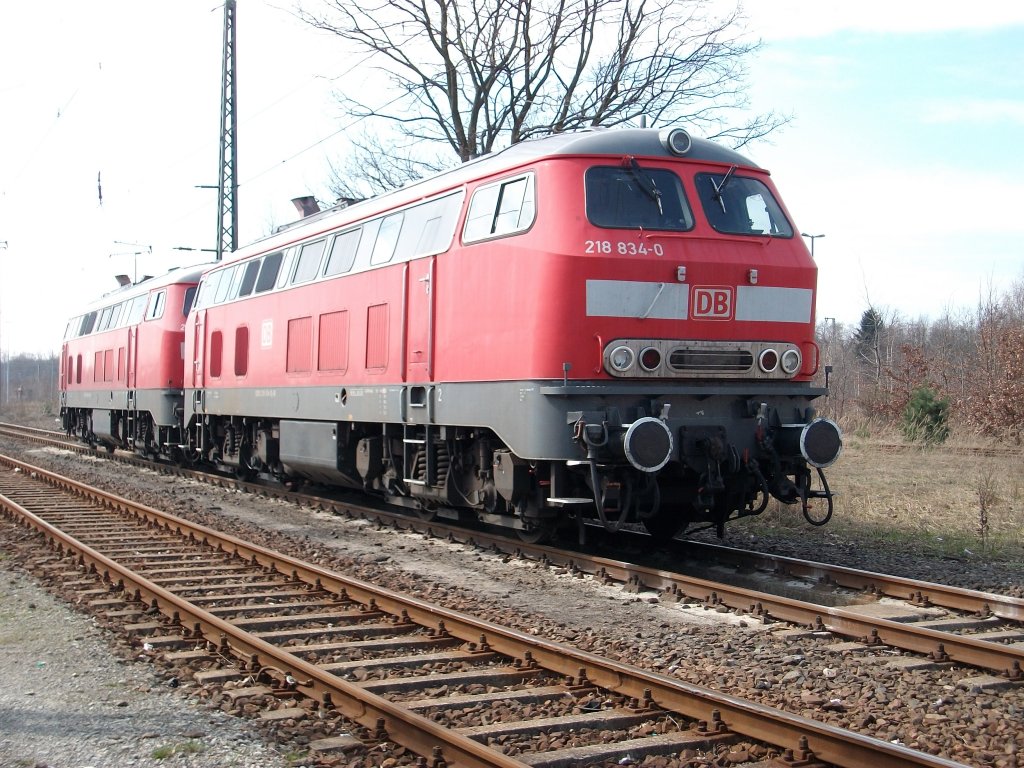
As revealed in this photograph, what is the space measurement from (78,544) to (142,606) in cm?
276

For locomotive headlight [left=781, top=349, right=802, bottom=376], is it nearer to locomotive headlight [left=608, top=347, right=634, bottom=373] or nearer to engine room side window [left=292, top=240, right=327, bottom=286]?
locomotive headlight [left=608, top=347, right=634, bottom=373]

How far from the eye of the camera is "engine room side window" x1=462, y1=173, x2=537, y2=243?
9258mm

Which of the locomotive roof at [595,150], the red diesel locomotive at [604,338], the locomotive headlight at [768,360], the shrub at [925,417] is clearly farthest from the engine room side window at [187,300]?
the shrub at [925,417]

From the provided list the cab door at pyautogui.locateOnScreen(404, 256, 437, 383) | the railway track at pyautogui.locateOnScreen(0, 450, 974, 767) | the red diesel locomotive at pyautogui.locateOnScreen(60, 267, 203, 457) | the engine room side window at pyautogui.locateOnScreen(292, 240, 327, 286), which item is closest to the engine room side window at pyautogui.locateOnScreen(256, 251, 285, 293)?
the engine room side window at pyautogui.locateOnScreen(292, 240, 327, 286)

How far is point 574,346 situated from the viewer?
28.4 feet

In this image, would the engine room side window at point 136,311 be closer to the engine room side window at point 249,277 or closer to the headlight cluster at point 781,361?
the engine room side window at point 249,277

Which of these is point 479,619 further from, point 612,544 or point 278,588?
point 612,544

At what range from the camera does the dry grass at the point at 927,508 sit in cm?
1122

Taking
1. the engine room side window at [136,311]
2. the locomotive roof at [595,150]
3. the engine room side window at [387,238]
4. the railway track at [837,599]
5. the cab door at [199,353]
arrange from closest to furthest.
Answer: the railway track at [837,599]
the locomotive roof at [595,150]
the engine room side window at [387,238]
the cab door at [199,353]
the engine room side window at [136,311]

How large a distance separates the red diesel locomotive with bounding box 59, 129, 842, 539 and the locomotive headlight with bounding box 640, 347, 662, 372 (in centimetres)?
1

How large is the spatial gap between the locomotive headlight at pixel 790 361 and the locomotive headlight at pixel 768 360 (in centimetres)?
9

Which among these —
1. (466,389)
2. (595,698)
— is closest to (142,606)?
(466,389)

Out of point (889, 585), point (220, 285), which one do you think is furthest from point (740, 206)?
point (220, 285)

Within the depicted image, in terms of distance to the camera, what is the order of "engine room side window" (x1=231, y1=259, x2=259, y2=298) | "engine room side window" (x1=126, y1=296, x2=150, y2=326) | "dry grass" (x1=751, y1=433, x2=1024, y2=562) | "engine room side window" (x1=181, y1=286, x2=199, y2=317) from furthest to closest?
"engine room side window" (x1=126, y1=296, x2=150, y2=326) < "engine room side window" (x1=181, y1=286, x2=199, y2=317) < "engine room side window" (x1=231, y1=259, x2=259, y2=298) < "dry grass" (x1=751, y1=433, x2=1024, y2=562)
